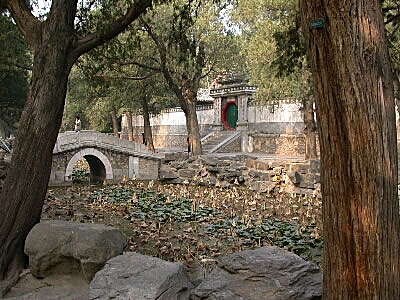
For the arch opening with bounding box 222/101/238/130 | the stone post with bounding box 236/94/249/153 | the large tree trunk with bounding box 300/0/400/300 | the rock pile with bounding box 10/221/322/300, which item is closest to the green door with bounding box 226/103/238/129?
the arch opening with bounding box 222/101/238/130

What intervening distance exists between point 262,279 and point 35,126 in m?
3.88

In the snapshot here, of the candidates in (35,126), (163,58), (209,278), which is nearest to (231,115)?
(163,58)

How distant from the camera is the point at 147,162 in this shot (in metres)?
22.7

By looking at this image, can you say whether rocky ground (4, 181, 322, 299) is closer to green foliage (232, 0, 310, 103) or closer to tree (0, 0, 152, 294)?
tree (0, 0, 152, 294)

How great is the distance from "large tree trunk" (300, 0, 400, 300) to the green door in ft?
90.0

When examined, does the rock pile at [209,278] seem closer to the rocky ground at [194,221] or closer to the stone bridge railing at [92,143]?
the rocky ground at [194,221]

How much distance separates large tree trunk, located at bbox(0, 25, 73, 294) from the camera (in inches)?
228

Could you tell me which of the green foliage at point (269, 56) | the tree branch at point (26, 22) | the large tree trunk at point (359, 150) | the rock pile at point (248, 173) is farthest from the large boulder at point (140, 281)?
the green foliage at point (269, 56)

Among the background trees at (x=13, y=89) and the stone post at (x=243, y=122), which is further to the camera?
the stone post at (x=243, y=122)

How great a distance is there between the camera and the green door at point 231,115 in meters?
30.6

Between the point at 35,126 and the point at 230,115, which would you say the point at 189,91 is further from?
the point at 35,126

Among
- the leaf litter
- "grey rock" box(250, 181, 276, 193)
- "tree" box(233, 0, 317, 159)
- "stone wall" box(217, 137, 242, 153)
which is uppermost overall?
"tree" box(233, 0, 317, 159)

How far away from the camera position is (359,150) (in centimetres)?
304

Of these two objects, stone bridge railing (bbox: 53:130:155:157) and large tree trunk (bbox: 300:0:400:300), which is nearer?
large tree trunk (bbox: 300:0:400:300)
